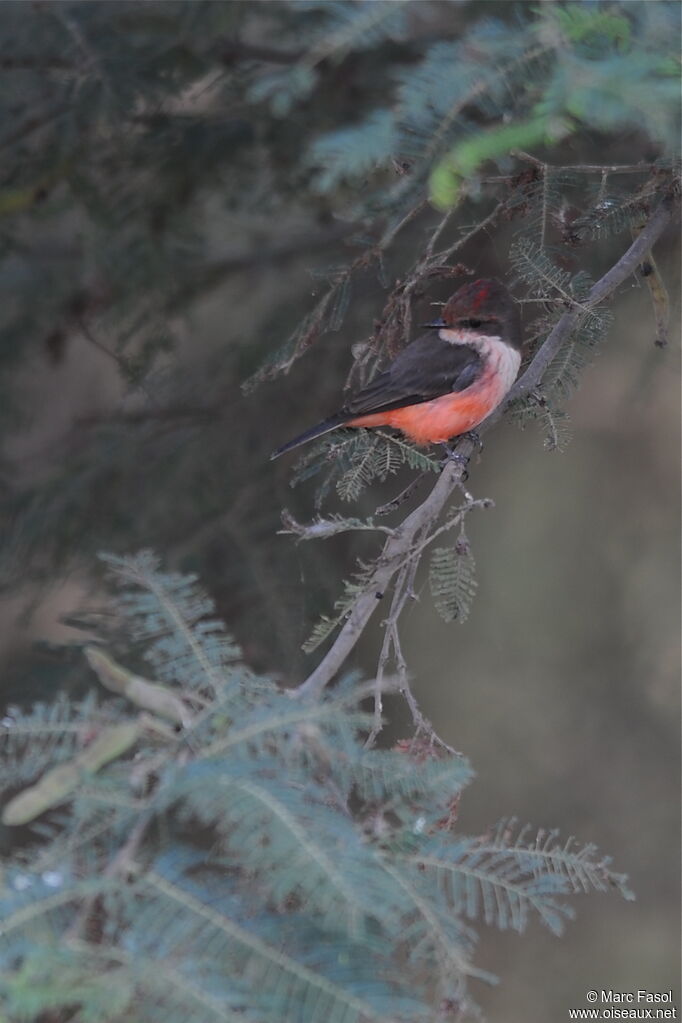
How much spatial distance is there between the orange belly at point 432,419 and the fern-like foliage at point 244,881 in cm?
109

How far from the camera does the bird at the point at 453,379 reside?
221 cm

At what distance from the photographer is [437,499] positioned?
1.76m

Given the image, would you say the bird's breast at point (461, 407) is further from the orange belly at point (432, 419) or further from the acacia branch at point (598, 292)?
the acacia branch at point (598, 292)

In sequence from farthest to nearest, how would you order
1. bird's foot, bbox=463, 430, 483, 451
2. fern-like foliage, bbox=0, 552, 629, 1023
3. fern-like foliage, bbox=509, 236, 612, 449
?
1. bird's foot, bbox=463, 430, 483, 451
2. fern-like foliage, bbox=509, 236, 612, 449
3. fern-like foliage, bbox=0, 552, 629, 1023

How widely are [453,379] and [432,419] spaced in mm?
83

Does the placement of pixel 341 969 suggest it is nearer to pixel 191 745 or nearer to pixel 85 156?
pixel 191 745

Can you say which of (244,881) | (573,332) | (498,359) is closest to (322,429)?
(498,359)

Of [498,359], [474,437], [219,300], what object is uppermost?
[219,300]

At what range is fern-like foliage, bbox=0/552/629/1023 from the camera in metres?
0.95

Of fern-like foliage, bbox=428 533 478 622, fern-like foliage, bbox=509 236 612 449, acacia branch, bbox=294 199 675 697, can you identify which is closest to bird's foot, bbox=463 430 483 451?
acacia branch, bbox=294 199 675 697

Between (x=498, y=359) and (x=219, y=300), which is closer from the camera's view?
(x=498, y=359)

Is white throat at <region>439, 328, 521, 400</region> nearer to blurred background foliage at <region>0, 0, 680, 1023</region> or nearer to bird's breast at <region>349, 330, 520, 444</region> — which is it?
→ bird's breast at <region>349, 330, 520, 444</region>

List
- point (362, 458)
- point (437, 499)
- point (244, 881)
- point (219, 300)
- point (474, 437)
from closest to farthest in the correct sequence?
point (244, 881) < point (437, 499) < point (362, 458) < point (474, 437) < point (219, 300)

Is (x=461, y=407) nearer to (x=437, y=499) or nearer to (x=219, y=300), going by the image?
(x=437, y=499)
